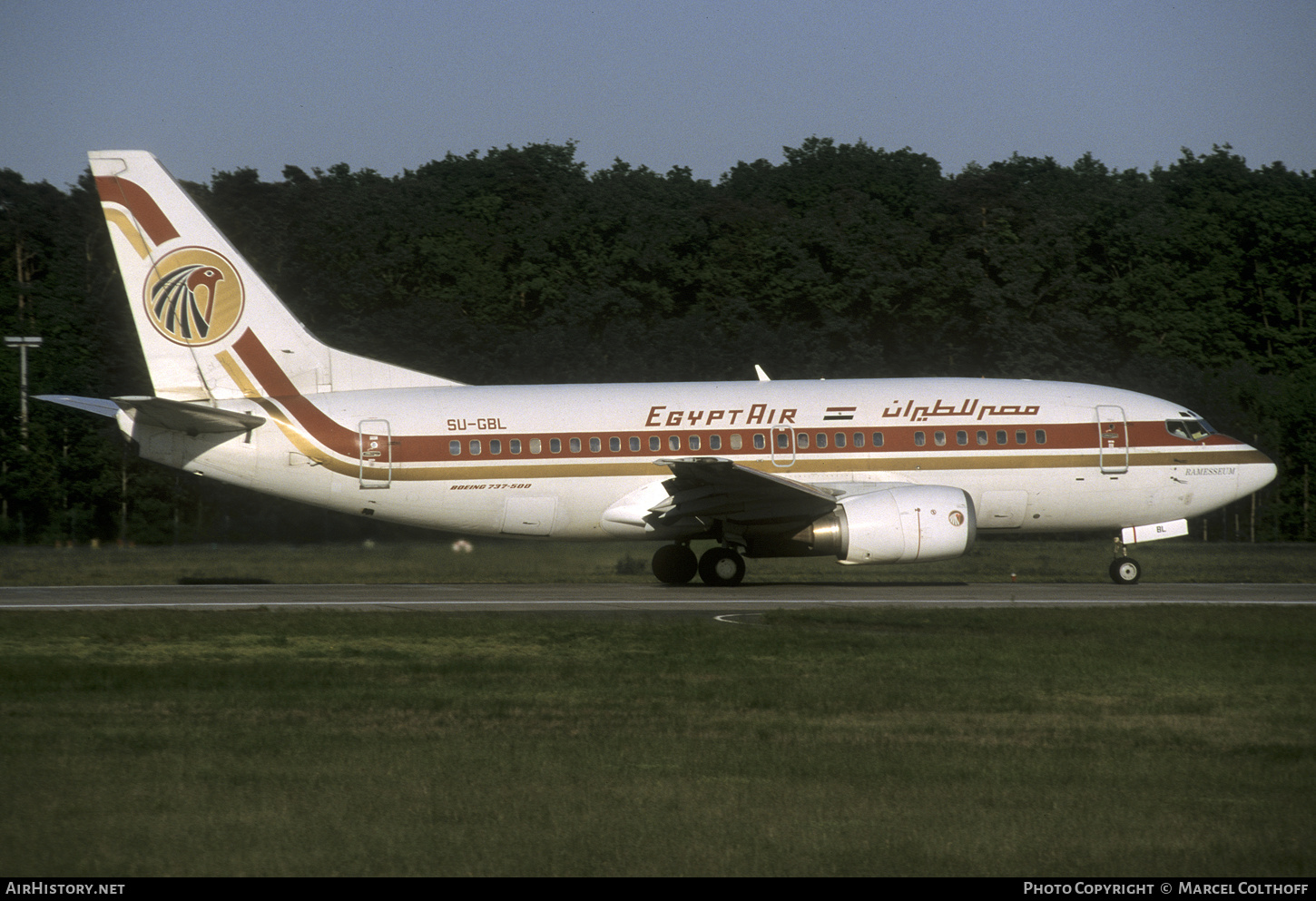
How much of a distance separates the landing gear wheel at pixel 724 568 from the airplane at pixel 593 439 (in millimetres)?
36

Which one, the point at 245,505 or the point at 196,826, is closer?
the point at 196,826

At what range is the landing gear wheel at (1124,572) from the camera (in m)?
25.5

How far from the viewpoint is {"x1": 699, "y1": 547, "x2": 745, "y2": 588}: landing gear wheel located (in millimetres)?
24922

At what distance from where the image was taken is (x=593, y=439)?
24984 millimetres

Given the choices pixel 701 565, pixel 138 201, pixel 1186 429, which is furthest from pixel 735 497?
pixel 138 201

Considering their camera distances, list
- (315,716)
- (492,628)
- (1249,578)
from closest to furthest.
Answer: (315,716) → (492,628) → (1249,578)

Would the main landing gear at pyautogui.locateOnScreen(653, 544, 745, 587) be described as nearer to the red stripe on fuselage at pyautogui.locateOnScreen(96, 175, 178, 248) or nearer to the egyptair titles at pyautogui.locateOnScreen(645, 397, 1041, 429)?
the egyptair titles at pyautogui.locateOnScreen(645, 397, 1041, 429)

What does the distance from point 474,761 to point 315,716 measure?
8.31 feet

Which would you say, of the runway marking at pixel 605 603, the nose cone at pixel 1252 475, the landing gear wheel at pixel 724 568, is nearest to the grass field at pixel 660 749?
the runway marking at pixel 605 603

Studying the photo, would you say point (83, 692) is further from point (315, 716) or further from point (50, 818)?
point (50, 818)

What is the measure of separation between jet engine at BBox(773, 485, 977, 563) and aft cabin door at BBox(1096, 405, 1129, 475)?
148 inches

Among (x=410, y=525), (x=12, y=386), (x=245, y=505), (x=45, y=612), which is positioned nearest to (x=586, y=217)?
(x=12, y=386)

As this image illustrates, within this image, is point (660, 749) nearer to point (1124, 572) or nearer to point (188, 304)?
point (1124, 572)

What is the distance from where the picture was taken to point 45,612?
20.0 meters
